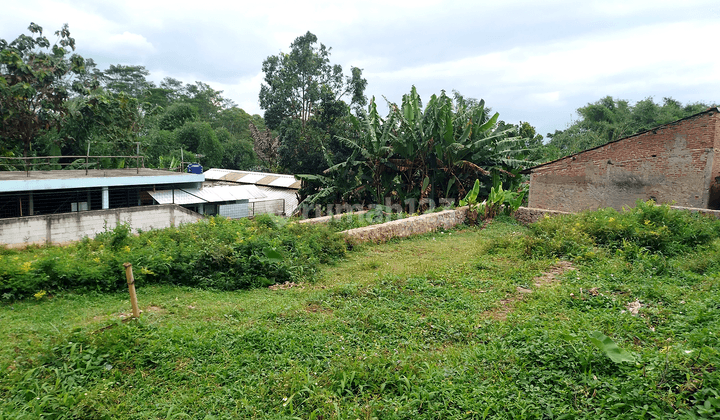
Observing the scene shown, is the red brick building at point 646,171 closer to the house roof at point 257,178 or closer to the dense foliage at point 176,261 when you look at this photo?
the dense foliage at point 176,261

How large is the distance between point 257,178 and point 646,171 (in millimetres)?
21773

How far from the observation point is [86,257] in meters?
6.96

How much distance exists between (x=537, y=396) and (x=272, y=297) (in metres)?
4.17

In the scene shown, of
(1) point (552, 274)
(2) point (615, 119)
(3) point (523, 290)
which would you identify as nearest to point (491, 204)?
(1) point (552, 274)

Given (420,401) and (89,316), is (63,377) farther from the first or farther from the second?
(420,401)

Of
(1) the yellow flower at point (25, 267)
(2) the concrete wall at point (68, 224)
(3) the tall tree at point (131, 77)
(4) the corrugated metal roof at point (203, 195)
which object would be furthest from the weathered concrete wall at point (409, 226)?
(3) the tall tree at point (131, 77)

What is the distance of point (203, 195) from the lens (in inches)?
754

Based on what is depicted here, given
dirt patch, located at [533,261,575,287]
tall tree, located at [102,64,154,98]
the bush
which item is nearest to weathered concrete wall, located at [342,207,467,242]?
the bush

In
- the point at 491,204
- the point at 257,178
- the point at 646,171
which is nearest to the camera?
the point at 646,171

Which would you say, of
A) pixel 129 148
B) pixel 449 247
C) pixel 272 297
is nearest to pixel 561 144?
pixel 449 247

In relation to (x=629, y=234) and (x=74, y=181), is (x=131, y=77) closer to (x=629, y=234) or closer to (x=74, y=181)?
(x=74, y=181)

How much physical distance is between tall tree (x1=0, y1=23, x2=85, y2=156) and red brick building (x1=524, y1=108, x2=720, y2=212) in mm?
22279

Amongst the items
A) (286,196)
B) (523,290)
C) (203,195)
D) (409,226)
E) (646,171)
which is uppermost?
(646,171)

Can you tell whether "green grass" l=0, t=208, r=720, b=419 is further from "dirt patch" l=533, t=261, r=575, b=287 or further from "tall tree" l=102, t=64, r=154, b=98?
"tall tree" l=102, t=64, r=154, b=98
